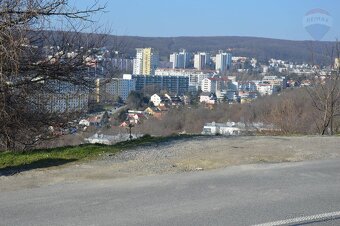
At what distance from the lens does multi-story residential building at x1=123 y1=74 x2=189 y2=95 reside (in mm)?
46781

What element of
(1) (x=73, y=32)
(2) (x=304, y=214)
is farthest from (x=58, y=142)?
(2) (x=304, y=214)

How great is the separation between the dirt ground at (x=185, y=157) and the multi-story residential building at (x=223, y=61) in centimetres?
7443

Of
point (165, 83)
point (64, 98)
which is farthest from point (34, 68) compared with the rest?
point (165, 83)

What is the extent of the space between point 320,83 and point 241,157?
1250cm

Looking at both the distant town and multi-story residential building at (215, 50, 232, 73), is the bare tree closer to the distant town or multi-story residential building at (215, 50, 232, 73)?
the distant town

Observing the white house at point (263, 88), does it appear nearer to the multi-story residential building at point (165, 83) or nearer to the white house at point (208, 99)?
the white house at point (208, 99)

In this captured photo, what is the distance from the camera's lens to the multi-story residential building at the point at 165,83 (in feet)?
153

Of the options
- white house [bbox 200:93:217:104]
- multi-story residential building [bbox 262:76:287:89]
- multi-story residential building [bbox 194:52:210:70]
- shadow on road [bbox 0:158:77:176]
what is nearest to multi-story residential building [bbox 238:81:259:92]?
multi-story residential building [bbox 262:76:287:89]

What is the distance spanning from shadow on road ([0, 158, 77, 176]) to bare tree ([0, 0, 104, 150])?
2.82m

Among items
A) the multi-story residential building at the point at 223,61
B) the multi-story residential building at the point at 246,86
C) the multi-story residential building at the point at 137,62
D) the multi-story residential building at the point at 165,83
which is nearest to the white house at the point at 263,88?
the multi-story residential building at the point at 246,86

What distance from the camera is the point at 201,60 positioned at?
88812 mm

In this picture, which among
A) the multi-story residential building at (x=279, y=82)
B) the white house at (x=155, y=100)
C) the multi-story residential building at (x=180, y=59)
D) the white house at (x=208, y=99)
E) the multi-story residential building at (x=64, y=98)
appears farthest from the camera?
the multi-story residential building at (x=180, y=59)

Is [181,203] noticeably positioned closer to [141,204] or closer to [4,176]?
[141,204]

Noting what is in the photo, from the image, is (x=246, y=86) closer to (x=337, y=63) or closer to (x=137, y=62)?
(x=137, y=62)
